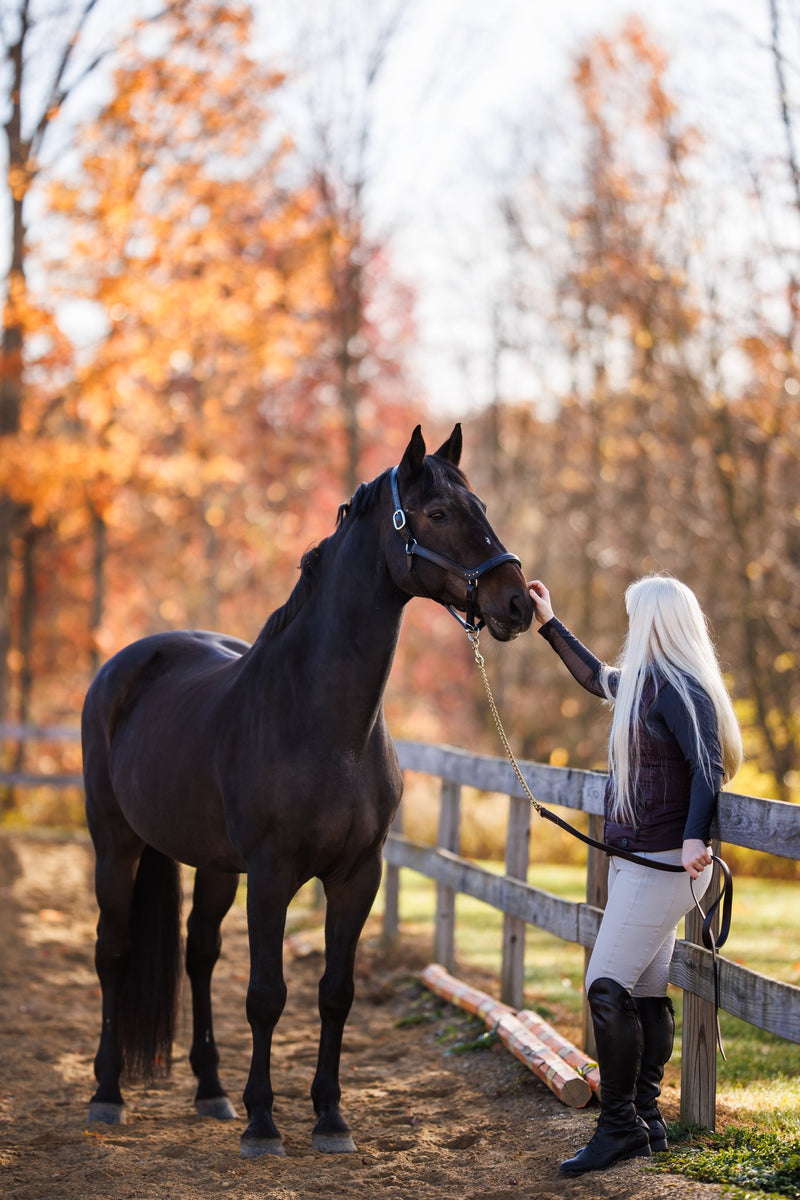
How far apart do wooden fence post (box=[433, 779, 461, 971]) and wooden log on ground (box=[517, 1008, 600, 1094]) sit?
139 centimetres

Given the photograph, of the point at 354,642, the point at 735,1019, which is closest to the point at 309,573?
the point at 354,642

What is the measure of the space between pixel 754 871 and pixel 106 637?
978 centimetres

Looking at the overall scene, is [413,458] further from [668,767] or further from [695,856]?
[695,856]

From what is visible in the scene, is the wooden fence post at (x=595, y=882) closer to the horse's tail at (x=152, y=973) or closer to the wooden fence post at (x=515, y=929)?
the wooden fence post at (x=515, y=929)

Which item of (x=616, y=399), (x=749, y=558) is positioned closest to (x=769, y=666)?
(x=749, y=558)

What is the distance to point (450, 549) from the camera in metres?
3.87

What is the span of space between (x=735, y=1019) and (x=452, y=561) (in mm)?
3492

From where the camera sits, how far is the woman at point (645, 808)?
356cm

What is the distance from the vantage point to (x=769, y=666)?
13.2 metres

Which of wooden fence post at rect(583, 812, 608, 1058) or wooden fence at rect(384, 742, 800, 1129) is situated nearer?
wooden fence at rect(384, 742, 800, 1129)

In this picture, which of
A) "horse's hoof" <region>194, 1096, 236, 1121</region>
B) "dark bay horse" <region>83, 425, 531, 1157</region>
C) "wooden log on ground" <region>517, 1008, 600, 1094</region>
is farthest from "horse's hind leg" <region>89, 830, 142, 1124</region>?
"wooden log on ground" <region>517, 1008, 600, 1094</region>

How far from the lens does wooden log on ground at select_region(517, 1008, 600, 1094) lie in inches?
171

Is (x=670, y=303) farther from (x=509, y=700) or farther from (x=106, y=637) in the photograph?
(x=106, y=637)

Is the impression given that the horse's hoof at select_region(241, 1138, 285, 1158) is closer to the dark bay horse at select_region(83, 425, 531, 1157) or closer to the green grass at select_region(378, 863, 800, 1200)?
the dark bay horse at select_region(83, 425, 531, 1157)
